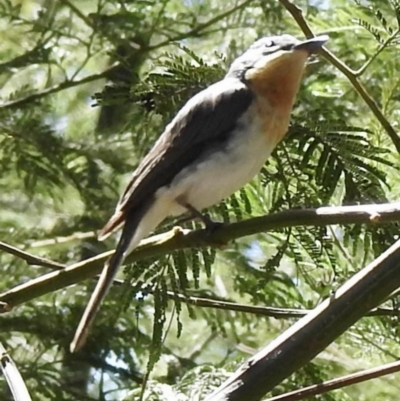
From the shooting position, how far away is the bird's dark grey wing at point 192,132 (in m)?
1.63

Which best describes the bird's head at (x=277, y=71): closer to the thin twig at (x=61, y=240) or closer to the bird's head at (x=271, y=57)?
the bird's head at (x=271, y=57)

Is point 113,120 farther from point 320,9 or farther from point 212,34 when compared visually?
point 320,9

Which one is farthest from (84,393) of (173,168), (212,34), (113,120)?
(173,168)

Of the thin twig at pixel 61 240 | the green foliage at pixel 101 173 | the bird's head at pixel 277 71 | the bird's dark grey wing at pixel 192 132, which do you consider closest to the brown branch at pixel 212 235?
the bird's dark grey wing at pixel 192 132

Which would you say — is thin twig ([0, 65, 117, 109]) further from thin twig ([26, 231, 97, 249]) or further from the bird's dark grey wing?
the bird's dark grey wing

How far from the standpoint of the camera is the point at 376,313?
1.62 metres

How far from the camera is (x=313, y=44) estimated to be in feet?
5.00

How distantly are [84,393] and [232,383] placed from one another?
7.06 ft

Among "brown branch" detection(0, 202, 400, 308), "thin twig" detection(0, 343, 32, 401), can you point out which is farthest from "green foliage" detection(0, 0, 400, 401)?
"thin twig" detection(0, 343, 32, 401)

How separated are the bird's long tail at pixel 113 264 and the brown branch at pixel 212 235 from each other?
0.06 ft

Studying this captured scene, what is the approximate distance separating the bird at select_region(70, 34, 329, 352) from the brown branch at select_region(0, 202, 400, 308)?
152mm

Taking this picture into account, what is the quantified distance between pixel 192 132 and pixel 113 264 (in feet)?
1.31

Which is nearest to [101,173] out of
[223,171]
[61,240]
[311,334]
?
[61,240]

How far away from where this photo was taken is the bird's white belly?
5.10 feet
